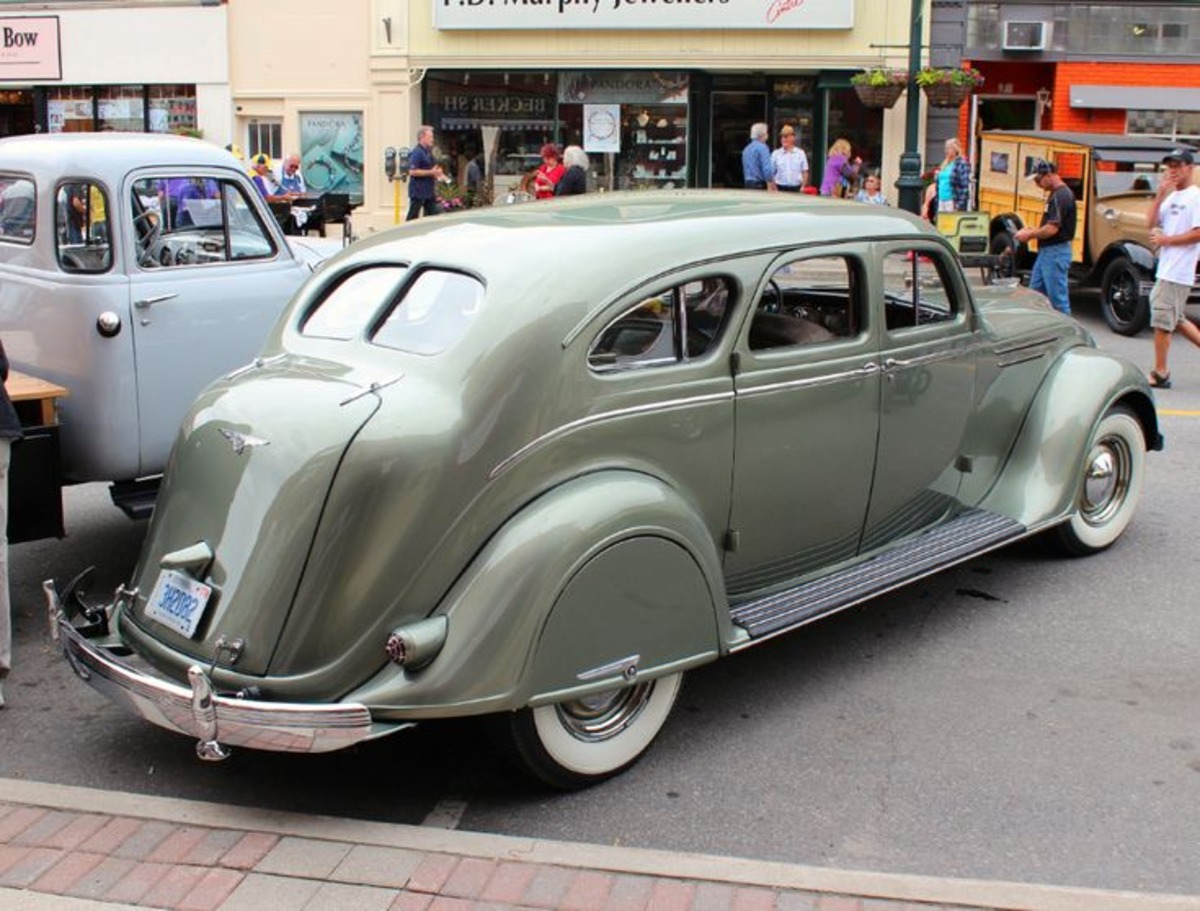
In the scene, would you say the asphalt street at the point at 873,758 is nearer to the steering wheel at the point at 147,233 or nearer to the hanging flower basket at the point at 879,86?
the steering wheel at the point at 147,233

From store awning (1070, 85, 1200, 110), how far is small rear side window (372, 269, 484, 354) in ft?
69.4

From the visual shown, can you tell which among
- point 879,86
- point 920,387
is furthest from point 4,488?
point 879,86

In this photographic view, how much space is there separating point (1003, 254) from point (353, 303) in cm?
1207

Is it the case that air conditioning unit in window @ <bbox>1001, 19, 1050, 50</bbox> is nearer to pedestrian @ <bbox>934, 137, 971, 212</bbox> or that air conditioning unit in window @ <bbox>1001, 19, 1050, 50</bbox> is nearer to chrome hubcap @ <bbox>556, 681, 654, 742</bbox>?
pedestrian @ <bbox>934, 137, 971, 212</bbox>

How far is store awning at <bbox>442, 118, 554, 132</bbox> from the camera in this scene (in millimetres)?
22734

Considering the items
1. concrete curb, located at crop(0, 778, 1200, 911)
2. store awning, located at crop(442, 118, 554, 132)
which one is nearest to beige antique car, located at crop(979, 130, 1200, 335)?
store awning, located at crop(442, 118, 554, 132)

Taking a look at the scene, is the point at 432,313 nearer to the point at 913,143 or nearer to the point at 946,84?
the point at 913,143

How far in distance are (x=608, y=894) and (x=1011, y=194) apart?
14.0 metres

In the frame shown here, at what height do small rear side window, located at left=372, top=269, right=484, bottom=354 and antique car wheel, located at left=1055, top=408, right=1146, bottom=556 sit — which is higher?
small rear side window, located at left=372, top=269, right=484, bottom=354

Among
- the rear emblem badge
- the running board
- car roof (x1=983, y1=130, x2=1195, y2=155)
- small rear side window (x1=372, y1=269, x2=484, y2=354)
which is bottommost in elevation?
the running board

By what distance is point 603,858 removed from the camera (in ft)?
11.7

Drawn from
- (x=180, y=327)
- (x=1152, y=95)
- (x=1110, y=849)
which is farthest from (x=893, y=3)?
(x=1110, y=849)

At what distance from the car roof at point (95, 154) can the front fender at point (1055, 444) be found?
13.8ft

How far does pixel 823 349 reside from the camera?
4891 mm
